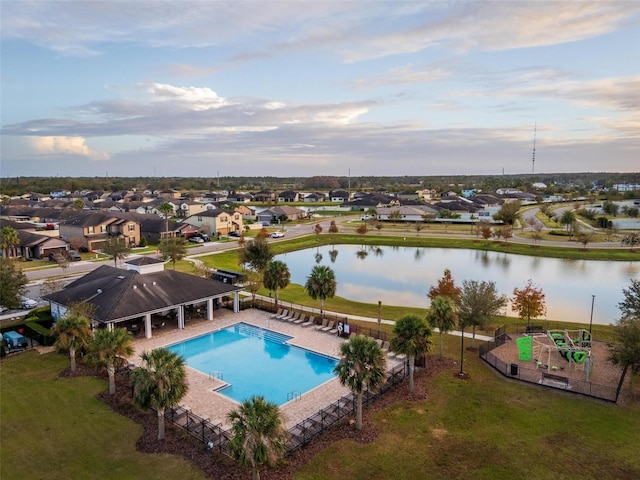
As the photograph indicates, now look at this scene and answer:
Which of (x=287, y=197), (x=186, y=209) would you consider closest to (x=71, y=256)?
(x=186, y=209)

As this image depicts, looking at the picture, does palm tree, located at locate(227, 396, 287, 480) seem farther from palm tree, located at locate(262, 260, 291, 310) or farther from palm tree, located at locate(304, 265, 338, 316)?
palm tree, located at locate(262, 260, 291, 310)

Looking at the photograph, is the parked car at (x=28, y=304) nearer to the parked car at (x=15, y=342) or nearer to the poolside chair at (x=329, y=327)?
the parked car at (x=15, y=342)

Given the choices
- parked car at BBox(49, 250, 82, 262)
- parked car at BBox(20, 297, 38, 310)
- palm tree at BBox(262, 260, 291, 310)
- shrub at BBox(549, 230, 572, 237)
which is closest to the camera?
palm tree at BBox(262, 260, 291, 310)

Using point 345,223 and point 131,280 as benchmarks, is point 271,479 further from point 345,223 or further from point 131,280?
point 345,223

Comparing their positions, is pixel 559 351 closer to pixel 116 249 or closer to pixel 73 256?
pixel 116 249

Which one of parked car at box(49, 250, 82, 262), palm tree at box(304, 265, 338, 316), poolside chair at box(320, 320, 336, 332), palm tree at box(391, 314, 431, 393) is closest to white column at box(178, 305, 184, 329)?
palm tree at box(304, 265, 338, 316)

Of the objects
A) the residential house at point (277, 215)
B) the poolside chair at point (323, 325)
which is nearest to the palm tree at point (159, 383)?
the poolside chair at point (323, 325)
